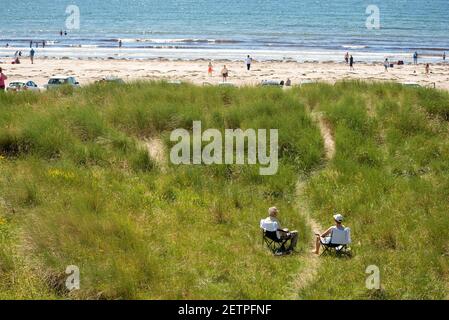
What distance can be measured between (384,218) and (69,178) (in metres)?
7.18

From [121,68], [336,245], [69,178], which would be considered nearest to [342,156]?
[336,245]

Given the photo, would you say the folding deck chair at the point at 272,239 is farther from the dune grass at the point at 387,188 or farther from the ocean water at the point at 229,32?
the ocean water at the point at 229,32

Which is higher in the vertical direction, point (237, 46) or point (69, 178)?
point (237, 46)

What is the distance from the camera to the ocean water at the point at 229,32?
Answer: 186 feet

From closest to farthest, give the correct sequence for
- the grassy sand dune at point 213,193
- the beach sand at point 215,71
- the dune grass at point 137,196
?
the dune grass at point 137,196 → the grassy sand dune at point 213,193 → the beach sand at point 215,71

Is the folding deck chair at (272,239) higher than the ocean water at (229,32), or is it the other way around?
the ocean water at (229,32)

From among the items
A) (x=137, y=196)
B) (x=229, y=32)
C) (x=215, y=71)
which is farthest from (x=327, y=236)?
(x=229, y=32)

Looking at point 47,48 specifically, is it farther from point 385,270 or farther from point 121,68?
point 385,270

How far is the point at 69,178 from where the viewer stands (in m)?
12.4

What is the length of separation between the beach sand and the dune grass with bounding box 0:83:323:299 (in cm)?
1969

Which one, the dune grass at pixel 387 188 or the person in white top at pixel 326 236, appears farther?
the person in white top at pixel 326 236

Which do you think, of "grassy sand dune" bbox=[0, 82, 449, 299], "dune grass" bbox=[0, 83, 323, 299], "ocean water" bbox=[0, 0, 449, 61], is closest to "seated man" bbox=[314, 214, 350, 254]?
"grassy sand dune" bbox=[0, 82, 449, 299]

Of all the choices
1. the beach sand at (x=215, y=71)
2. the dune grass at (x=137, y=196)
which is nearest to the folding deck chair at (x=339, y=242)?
the dune grass at (x=137, y=196)

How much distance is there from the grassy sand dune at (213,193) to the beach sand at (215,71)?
63.9ft
